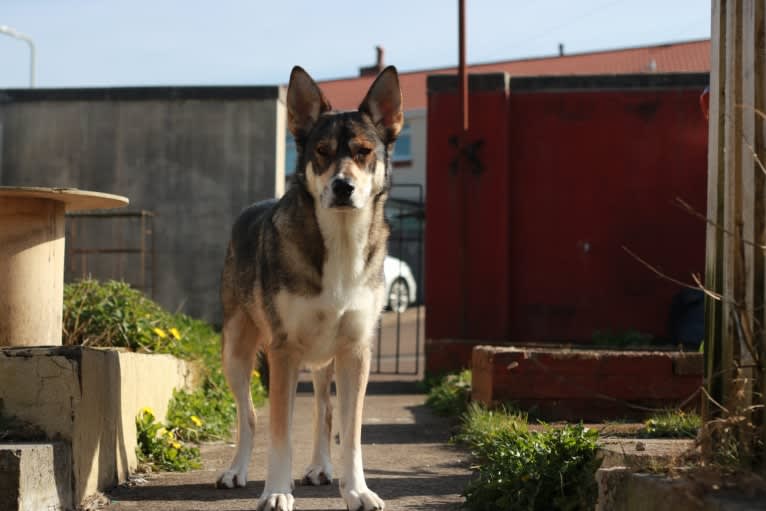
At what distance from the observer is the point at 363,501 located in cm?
506

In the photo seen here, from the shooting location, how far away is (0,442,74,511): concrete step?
15.1 feet

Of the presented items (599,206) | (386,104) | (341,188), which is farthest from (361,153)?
(599,206)

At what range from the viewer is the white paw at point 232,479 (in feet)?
19.0

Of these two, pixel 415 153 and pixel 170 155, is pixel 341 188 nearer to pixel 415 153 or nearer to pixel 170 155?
pixel 170 155

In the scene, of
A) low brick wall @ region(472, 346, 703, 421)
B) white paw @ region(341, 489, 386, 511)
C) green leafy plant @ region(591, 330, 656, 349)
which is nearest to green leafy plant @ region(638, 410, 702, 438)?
white paw @ region(341, 489, 386, 511)

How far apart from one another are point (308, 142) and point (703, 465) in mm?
2651

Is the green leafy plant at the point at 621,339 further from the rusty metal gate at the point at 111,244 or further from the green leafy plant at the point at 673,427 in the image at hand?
the rusty metal gate at the point at 111,244

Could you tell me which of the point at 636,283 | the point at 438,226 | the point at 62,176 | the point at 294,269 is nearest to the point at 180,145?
the point at 62,176

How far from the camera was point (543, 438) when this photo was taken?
5.17m

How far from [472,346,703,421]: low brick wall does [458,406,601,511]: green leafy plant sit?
222 centimetres

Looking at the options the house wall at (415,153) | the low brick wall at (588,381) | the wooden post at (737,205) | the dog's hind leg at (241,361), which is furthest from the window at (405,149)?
the wooden post at (737,205)

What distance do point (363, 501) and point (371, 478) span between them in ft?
3.35

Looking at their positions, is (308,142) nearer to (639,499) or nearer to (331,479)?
(331,479)

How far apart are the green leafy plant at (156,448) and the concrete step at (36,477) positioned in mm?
1417
